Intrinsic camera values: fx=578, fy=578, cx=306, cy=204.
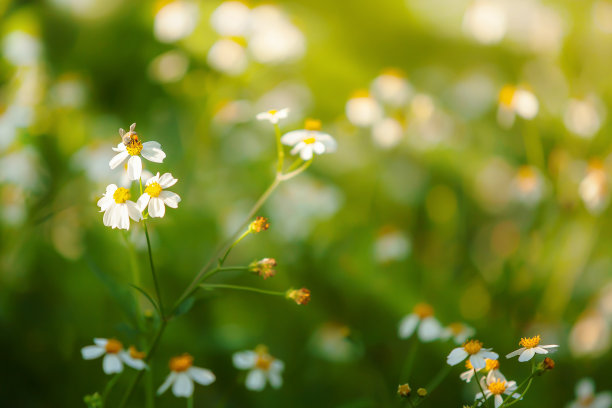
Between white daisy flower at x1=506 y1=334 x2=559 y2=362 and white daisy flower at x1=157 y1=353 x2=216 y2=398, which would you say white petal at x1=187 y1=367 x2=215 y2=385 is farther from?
white daisy flower at x1=506 y1=334 x2=559 y2=362

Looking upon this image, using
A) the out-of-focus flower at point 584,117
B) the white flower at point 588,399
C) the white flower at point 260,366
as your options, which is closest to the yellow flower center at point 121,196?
the white flower at point 260,366

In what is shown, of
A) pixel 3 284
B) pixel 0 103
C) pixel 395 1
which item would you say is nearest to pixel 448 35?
pixel 395 1

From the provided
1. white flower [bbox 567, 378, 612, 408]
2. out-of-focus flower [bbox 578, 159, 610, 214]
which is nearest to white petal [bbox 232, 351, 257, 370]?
white flower [bbox 567, 378, 612, 408]

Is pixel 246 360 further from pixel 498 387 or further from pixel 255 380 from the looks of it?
pixel 498 387

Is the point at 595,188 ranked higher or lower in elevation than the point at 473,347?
higher

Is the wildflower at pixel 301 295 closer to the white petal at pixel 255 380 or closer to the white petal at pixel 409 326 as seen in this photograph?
the white petal at pixel 255 380

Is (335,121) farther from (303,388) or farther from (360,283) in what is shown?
(303,388)

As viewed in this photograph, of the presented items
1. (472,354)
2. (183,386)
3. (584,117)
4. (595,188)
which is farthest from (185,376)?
(584,117)
